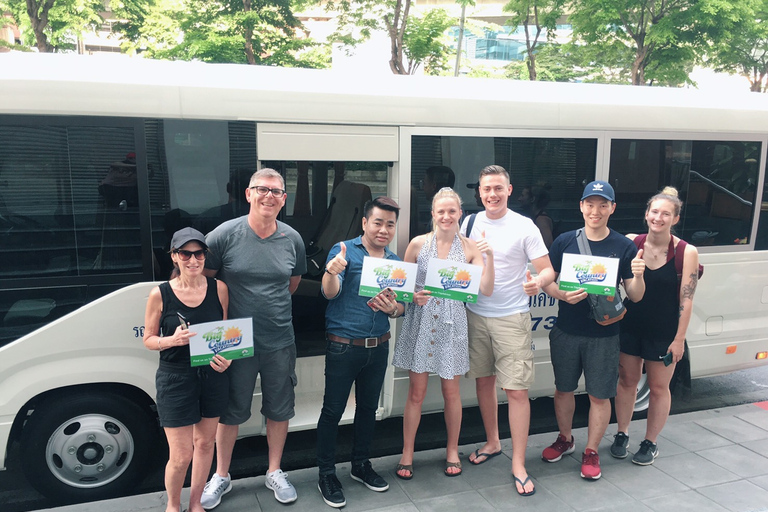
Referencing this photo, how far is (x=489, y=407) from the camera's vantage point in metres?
4.25

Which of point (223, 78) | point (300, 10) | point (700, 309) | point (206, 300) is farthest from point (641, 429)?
point (300, 10)

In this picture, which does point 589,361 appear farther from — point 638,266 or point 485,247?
point 485,247

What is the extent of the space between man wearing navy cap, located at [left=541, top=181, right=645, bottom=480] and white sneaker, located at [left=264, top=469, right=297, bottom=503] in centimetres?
196

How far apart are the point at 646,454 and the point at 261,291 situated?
3064 millimetres

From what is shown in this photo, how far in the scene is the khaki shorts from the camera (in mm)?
3930

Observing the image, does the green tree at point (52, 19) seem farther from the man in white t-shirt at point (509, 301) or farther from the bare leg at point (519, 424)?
the bare leg at point (519, 424)

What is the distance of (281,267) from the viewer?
11.4ft

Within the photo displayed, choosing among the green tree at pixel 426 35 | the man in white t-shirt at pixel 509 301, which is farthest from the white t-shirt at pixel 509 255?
the green tree at pixel 426 35

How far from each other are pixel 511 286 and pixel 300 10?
14.4 meters

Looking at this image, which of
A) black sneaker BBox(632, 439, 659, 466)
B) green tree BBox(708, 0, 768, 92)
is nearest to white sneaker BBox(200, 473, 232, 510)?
black sneaker BBox(632, 439, 659, 466)

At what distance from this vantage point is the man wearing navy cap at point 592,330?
386 cm

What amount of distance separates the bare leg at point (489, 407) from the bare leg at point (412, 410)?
47cm

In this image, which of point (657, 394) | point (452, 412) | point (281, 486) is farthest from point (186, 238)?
point (657, 394)

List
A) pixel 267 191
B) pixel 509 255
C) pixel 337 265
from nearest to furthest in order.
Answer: pixel 267 191 → pixel 337 265 → pixel 509 255
